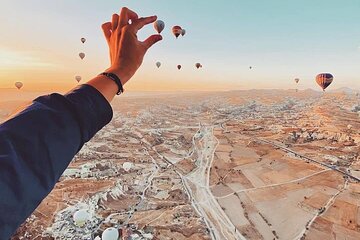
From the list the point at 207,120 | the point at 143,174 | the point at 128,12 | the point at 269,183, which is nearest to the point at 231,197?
the point at 269,183

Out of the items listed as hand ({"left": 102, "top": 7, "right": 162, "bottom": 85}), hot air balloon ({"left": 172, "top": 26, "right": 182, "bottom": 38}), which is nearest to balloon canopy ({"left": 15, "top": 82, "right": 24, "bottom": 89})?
hot air balloon ({"left": 172, "top": 26, "right": 182, "bottom": 38})

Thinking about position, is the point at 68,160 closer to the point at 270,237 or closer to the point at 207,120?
the point at 270,237

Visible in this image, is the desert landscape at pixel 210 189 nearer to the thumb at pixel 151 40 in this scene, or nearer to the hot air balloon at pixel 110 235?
the hot air balloon at pixel 110 235

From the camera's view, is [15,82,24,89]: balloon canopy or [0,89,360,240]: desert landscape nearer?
[0,89,360,240]: desert landscape

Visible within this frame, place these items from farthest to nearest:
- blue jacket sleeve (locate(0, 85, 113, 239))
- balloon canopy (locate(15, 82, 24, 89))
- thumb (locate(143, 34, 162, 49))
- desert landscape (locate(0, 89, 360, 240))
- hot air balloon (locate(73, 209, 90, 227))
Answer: balloon canopy (locate(15, 82, 24, 89)) → desert landscape (locate(0, 89, 360, 240)) → hot air balloon (locate(73, 209, 90, 227)) → thumb (locate(143, 34, 162, 49)) → blue jacket sleeve (locate(0, 85, 113, 239))

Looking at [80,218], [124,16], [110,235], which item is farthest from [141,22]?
[80,218]

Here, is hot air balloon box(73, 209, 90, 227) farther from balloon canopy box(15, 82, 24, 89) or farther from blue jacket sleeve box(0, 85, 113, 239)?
blue jacket sleeve box(0, 85, 113, 239)

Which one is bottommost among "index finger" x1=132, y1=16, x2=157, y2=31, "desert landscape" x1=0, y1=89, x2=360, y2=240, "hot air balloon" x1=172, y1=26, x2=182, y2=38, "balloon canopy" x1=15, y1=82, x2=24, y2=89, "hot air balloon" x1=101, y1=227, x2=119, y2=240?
"desert landscape" x1=0, y1=89, x2=360, y2=240
